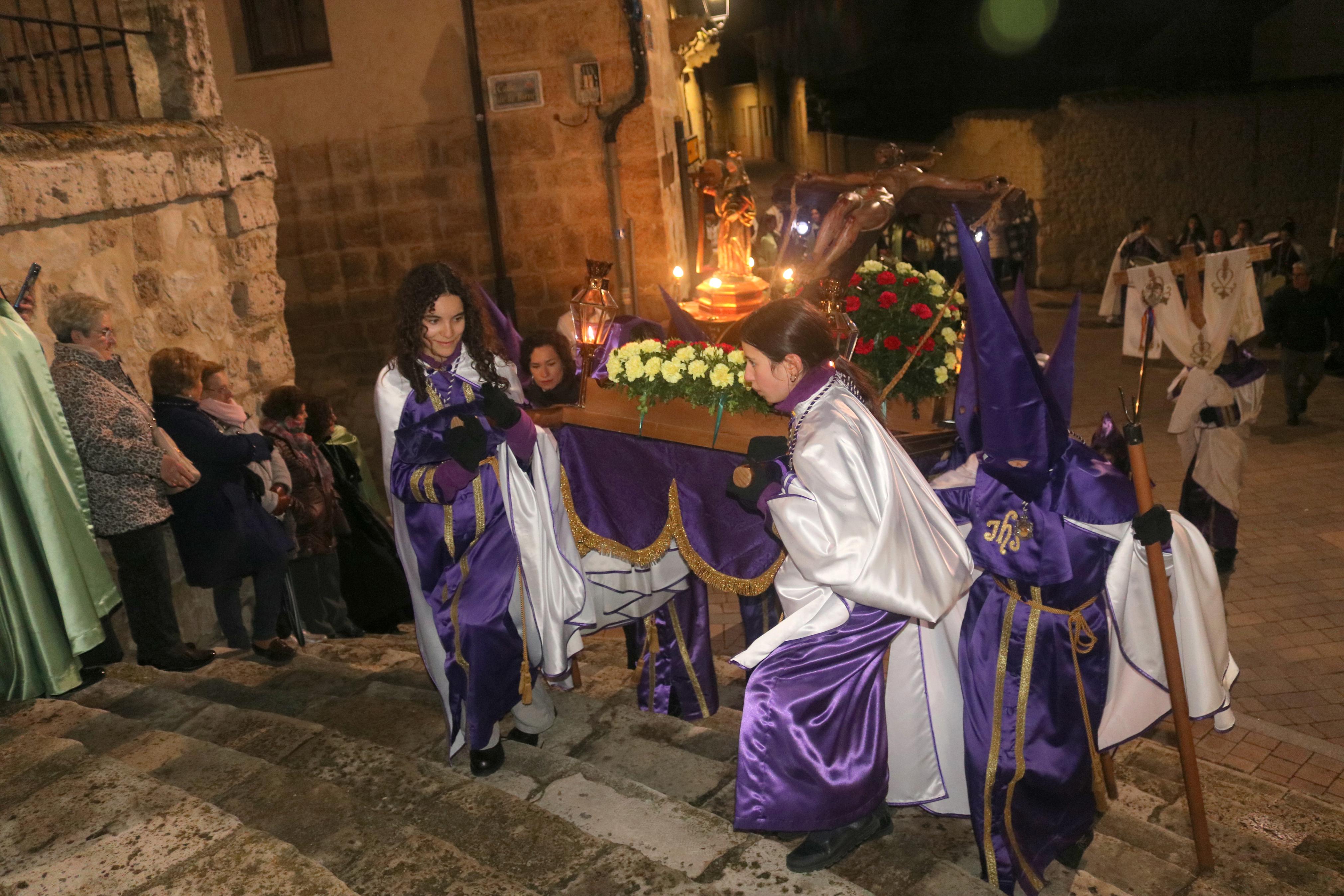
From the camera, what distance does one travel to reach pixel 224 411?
5074 mm

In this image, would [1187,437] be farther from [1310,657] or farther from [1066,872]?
[1066,872]

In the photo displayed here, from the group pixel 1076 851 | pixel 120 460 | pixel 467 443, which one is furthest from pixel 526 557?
pixel 1076 851

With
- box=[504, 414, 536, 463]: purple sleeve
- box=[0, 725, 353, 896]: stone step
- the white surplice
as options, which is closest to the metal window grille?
box=[504, 414, 536, 463]: purple sleeve

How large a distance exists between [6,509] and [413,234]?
7.06 m

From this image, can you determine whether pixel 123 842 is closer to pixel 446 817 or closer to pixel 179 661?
pixel 446 817

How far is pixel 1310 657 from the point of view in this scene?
5617mm

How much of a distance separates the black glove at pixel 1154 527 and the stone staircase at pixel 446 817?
3.54ft

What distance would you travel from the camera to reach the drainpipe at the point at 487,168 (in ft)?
32.6

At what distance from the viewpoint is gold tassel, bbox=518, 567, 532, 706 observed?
4.14 m

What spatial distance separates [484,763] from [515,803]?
0.47 metres

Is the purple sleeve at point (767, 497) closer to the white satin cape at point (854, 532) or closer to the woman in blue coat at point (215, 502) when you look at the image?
the white satin cape at point (854, 532)

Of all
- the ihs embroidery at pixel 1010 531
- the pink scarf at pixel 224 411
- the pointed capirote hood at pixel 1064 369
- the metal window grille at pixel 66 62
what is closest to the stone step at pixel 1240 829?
the ihs embroidery at pixel 1010 531

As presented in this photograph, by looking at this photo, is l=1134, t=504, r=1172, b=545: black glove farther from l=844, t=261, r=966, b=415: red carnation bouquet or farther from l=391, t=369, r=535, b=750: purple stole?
l=391, t=369, r=535, b=750: purple stole

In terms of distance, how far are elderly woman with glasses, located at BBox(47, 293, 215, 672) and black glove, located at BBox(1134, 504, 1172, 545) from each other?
3.70 meters
